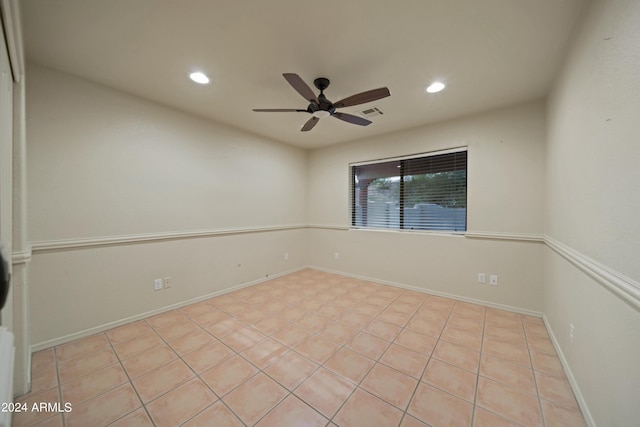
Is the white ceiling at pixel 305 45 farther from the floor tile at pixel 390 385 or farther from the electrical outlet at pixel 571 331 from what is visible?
the floor tile at pixel 390 385

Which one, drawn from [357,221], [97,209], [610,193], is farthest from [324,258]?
[610,193]

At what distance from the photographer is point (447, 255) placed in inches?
126

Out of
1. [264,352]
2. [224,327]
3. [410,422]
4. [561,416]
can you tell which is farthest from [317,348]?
[561,416]

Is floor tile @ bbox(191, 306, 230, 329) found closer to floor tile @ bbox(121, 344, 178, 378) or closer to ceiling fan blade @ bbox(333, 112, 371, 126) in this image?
floor tile @ bbox(121, 344, 178, 378)

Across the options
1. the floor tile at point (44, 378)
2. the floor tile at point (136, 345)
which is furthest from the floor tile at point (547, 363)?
the floor tile at point (44, 378)

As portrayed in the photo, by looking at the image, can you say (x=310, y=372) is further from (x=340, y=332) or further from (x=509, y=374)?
(x=509, y=374)

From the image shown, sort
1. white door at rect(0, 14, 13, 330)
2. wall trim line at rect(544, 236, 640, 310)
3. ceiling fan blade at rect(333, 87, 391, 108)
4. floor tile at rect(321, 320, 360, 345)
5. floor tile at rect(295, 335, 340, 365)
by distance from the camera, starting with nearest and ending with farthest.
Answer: wall trim line at rect(544, 236, 640, 310) < white door at rect(0, 14, 13, 330) < ceiling fan blade at rect(333, 87, 391, 108) < floor tile at rect(295, 335, 340, 365) < floor tile at rect(321, 320, 360, 345)

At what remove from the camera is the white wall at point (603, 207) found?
0.98m

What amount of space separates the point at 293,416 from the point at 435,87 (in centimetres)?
298

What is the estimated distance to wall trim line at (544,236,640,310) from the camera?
945 millimetres

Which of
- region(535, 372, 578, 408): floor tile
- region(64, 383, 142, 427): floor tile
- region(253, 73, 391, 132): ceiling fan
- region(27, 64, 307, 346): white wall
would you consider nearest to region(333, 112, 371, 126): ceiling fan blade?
region(253, 73, 391, 132): ceiling fan

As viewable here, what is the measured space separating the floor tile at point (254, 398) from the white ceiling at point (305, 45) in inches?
98.7

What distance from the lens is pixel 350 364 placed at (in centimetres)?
187

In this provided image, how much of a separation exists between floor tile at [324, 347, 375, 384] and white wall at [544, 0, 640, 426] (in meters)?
1.28
